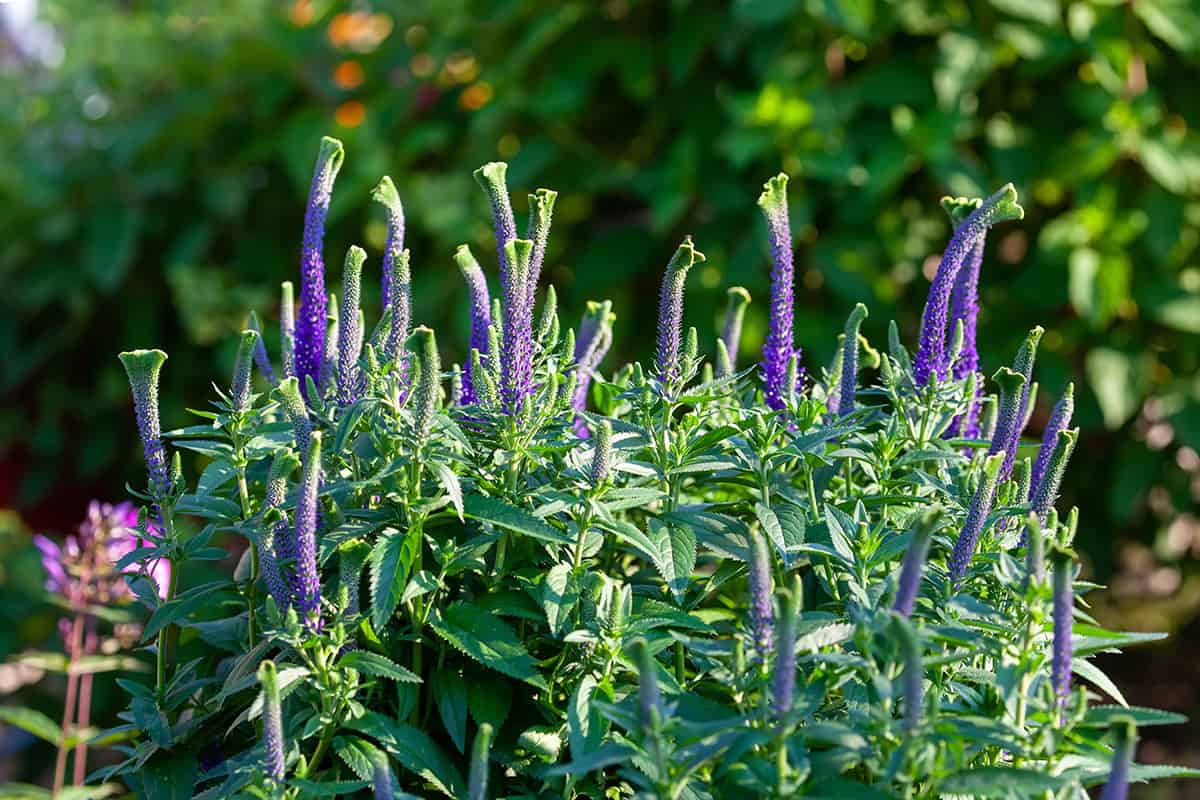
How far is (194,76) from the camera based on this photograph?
450 cm

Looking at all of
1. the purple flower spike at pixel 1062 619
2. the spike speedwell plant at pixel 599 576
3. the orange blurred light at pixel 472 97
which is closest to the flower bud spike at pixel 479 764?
the spike speedwell plant at pixel 599 576

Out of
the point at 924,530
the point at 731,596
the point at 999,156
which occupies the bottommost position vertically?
the point at 731,596

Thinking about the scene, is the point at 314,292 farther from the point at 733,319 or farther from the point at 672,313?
the point at 733,319

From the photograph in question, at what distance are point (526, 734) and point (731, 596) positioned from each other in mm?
445

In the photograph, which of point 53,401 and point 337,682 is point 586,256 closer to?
point 53,401

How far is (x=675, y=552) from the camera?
1.35m

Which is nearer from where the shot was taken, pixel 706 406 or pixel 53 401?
pixel 706 406

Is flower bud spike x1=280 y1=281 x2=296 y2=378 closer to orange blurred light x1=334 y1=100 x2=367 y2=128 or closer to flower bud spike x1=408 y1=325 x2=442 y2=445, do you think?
flower bud spike x1=408 y1=325 x2=442 y2=445

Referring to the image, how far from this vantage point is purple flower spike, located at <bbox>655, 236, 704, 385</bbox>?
1.36 meters

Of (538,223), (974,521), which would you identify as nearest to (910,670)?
(974,521)

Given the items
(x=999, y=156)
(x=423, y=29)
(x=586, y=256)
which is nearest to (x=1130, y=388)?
(x=999, y=156)

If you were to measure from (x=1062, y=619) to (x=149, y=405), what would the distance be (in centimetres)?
99

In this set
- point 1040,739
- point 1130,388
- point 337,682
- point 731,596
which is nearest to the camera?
point 1040,739

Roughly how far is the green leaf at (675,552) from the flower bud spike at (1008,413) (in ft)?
1.15
